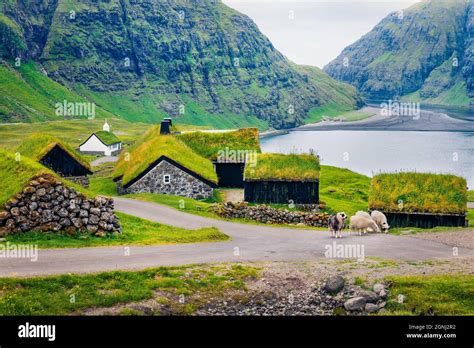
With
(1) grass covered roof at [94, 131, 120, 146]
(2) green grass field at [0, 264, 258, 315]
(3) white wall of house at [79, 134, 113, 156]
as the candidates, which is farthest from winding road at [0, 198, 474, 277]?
(1) grass covered roof at [94, 131, 120, 146]

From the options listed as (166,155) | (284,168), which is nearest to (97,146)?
(166,155)

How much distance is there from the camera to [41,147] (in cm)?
5412

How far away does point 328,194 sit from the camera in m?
69.6

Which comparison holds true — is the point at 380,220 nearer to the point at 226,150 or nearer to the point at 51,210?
the point at 51,210

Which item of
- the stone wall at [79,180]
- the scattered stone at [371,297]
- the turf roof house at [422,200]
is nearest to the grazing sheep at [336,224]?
the turf roof house at [422,200]

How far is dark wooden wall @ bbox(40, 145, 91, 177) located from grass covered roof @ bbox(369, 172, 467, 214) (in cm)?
2755

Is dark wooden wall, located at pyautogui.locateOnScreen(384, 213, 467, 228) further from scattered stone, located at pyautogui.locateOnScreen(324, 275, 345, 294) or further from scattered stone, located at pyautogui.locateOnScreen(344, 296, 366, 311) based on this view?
scattered stone, located at pyautogui.locateOnScreen(344, 296, 366, 311)

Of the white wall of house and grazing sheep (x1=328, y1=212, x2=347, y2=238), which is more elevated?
the white wall of house

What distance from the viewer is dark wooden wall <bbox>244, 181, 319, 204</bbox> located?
179 ft

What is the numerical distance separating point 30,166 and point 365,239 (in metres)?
20.7

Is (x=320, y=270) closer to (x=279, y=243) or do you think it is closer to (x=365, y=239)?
(x=279, y=243)

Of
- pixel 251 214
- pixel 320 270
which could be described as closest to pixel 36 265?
pixel 320 270

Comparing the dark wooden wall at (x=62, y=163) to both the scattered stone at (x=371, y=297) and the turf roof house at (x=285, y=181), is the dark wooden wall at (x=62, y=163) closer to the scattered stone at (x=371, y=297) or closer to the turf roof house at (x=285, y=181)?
the turf roof house at (x=285, y=181)

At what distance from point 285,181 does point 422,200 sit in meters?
12.6
